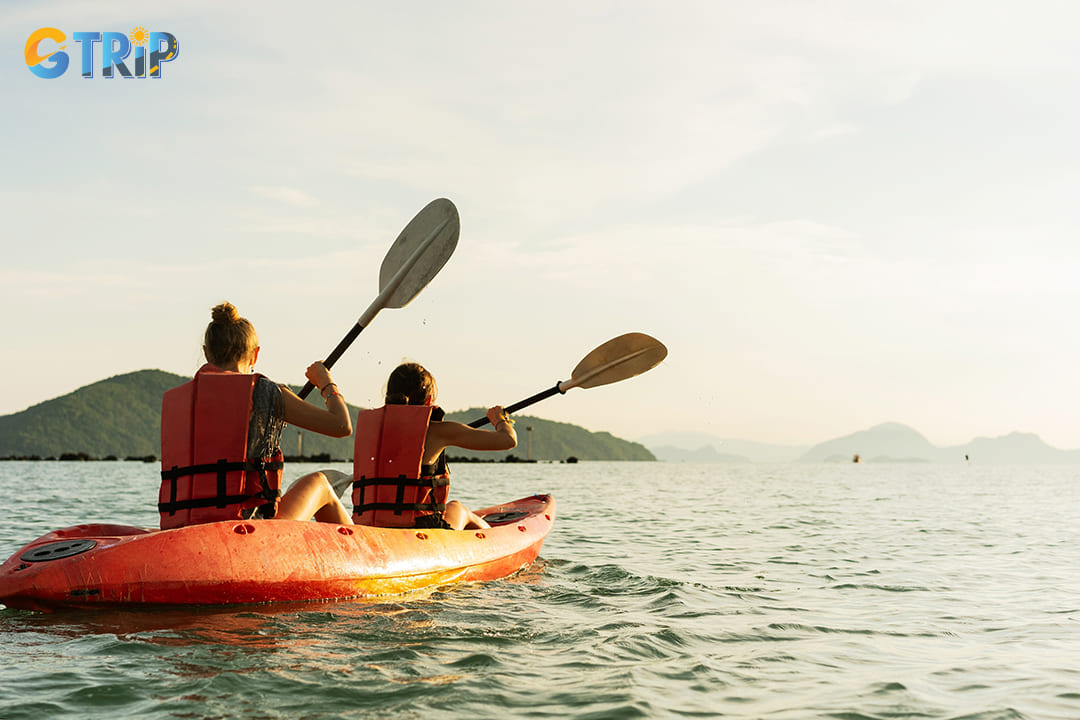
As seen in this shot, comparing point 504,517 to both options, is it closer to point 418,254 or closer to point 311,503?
point 418,254

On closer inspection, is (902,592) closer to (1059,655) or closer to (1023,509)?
(1059,655)

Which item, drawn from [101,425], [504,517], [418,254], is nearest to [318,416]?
[418,254]

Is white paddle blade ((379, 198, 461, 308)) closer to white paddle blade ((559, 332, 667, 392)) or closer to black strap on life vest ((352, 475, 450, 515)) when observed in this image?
white paddle blade ((559, 332, 667, 392))

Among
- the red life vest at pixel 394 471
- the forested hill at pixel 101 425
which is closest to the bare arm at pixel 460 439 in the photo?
the red life vest at pixel 394 471

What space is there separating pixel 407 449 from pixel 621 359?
11.5ft

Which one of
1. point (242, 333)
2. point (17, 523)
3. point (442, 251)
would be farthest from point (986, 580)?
point (17, 523)

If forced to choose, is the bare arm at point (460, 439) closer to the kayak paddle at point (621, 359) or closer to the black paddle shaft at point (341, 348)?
the black paddle shaft at point (341, 348)

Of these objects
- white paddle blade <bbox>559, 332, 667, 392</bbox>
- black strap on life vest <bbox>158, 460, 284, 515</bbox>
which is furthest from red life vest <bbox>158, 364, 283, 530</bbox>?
white paddle blade <bbox>559, 332, 667, 392</bbox>

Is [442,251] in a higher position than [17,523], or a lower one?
higher

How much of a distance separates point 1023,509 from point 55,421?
163 metres

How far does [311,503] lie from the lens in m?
5.80

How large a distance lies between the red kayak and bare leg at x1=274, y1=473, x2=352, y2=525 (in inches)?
4.7

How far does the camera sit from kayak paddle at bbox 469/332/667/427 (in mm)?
9047

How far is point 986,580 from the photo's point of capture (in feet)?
27.1
